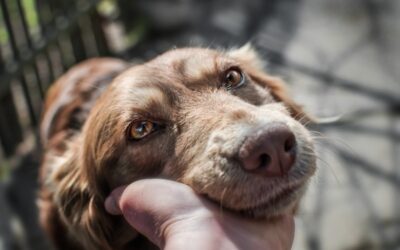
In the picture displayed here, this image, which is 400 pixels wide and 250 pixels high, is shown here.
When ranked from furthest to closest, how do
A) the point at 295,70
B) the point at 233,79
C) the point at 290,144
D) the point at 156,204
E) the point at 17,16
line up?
1. the point at 17,16
2. the point at 295,70
3. the point at 233,79
4. the point at 290,144
5. the point at 156,204

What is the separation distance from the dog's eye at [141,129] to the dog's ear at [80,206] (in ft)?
1.54

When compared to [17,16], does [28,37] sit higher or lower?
higher

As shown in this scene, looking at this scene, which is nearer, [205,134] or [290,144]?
[290,144]

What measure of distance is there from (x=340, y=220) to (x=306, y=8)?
3.25 m

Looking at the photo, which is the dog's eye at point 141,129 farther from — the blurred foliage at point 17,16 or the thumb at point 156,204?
the blurred foliage at point 17,16

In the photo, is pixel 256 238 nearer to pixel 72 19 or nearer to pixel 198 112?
pixel 198 112

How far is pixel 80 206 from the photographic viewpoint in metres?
3.43

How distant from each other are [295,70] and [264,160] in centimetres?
396

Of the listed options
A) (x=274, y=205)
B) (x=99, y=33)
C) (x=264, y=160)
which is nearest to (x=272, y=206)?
(x=274, y=205)

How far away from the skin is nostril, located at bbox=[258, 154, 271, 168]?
0.82 feet

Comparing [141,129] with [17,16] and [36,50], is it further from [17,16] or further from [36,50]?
[17,16]

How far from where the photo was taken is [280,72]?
6285mm

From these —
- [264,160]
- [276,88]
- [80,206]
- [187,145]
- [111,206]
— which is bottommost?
[80,206]

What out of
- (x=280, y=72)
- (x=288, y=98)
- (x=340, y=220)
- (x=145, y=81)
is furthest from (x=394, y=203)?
(x=145, y=81)
